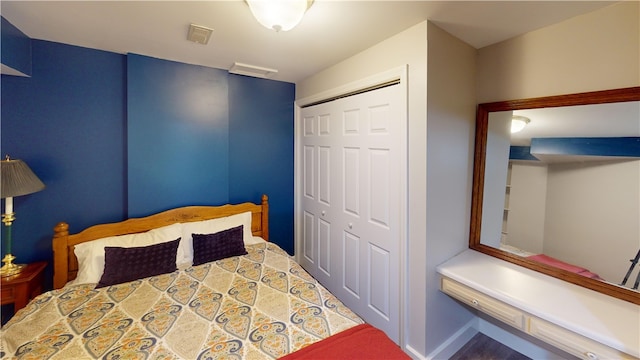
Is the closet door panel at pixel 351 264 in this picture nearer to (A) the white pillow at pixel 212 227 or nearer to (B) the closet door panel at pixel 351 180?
(B) the closet door panel at pixel 351 180

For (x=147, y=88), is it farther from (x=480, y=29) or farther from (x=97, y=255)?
(x=480, y=29)

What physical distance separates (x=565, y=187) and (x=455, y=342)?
52.0 inches

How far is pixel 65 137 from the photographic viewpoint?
207cm

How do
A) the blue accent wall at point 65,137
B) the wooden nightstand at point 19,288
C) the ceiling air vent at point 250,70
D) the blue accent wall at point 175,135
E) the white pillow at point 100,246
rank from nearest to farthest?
the wooden nightstand at point 19,288, the white pillow at point 100,246, the blue accent wall at point 65,137, the blue accent wall at point 175,135, the ceiling air vent at point 250,70

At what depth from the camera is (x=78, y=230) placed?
7.02ft

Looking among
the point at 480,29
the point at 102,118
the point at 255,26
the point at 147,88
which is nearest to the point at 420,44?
the point at 480,29

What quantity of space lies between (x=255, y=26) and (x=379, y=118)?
42.4 inches

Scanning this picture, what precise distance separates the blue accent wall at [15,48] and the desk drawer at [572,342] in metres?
3.42

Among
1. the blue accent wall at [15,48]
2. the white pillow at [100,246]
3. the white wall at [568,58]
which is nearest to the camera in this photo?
the white wall at [568,58]

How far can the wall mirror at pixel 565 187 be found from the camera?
145cm

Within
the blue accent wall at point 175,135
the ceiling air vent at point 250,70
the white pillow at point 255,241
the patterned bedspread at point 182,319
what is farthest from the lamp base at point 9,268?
the ceiling air vent at point 250,70

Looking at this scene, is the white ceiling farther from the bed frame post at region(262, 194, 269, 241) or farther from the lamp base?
the lamp base

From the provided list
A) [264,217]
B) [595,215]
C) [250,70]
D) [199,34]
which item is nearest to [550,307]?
[595,215]

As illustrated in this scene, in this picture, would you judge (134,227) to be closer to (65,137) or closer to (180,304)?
(65,137)
